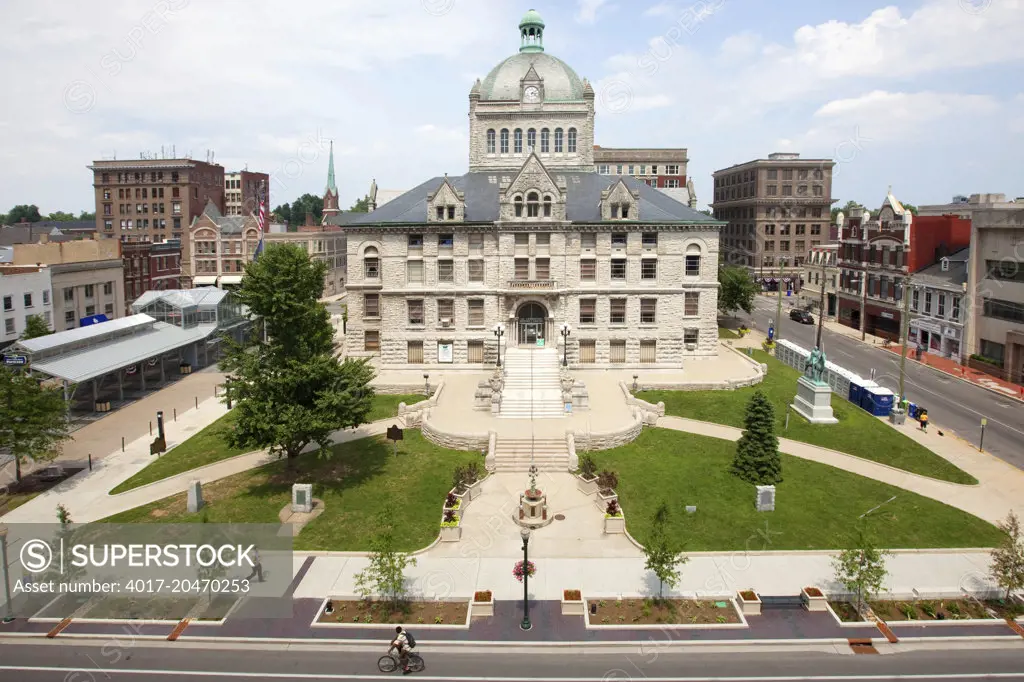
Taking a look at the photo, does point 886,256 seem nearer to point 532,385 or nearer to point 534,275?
point 534,275

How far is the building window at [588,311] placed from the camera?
55.3 meters

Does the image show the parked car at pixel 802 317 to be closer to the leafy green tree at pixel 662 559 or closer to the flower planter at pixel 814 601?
the flower planter at pixel 814 601

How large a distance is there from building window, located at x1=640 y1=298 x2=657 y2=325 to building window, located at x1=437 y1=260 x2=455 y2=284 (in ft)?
50.4

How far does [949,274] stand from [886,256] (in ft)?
31.7

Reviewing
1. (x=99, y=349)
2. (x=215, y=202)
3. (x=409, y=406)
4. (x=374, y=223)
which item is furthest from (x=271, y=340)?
(x=215, y=202)

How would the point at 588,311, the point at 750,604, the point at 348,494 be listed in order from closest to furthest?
1. the point at 750,604
2. the point at 348,494
3. the point at 588,311

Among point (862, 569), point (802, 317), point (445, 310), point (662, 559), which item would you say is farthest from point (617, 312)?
point (802, 317)

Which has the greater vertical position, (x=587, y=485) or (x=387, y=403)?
(x=387, y=403)

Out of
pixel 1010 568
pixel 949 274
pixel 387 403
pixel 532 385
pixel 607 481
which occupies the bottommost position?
pixel 1010 568

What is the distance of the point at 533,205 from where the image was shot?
54.2m

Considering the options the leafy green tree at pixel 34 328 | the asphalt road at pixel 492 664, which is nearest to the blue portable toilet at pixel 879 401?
the asphalt road at pixel 492 664

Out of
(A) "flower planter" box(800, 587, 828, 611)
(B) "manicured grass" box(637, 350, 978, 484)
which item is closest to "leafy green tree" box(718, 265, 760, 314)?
(B) "manicured grass" box(637, 350, 978, 484)

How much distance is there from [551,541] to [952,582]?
15.7 m

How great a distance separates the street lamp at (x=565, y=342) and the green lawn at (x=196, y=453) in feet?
44.8
